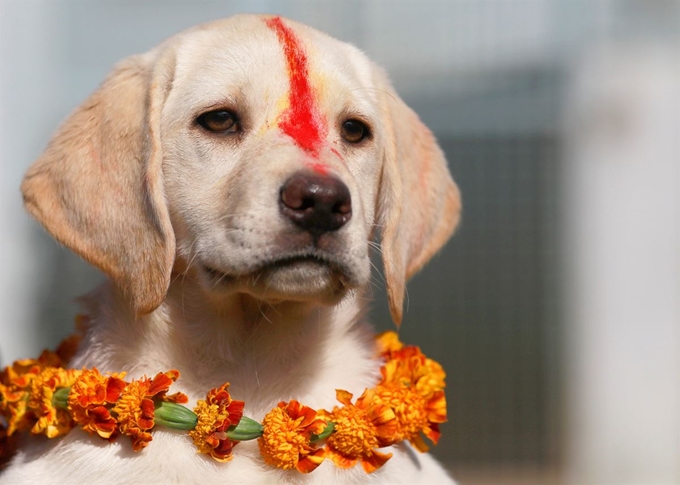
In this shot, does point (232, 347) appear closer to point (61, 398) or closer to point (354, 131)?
point (61, 398)

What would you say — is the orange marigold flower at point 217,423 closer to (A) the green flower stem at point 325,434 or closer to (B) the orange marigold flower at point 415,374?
(A) the green flower stem at point 325,434

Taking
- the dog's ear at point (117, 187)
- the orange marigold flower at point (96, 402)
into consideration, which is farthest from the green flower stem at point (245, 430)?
the dog's ear at point (117, 187)

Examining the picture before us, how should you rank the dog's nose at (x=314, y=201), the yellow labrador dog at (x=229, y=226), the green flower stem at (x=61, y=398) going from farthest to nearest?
the green flower stem at (x=61, y=398)
the yellow labrador dog at (x=229, y=226)
the dog's nose at (x=314, y=201)

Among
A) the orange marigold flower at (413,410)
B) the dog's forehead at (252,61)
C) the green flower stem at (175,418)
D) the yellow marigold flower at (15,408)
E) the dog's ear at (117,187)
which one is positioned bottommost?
the orange marigold flower at (413,410)

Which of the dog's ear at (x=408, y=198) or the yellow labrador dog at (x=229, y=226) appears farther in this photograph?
the dog's ear at (x=408, y=198)

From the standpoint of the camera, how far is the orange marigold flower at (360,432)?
10.3 feet

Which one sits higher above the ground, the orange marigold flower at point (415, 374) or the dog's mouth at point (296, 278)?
the dog's mouth at point (296, 278)

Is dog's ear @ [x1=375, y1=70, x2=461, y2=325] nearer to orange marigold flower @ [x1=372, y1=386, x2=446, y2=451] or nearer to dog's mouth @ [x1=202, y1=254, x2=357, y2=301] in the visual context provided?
orange marigold flower @ [x1=372, y1=386, x2=446, y2=451]

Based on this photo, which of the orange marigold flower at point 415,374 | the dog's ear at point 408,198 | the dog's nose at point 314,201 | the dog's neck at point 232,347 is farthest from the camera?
the dog's ear at point 408,198

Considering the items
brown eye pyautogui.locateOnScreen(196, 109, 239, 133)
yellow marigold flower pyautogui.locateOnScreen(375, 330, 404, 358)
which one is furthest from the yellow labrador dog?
yellow marigold flower pyautogui.locateOnScreen(375, 330, 404, 358)

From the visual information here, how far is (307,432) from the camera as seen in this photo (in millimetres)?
3086

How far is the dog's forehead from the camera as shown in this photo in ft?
10.9

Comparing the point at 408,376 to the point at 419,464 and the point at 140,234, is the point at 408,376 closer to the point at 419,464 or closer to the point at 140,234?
the point at 419,464

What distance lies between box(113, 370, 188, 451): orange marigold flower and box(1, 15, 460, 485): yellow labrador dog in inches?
2.8
